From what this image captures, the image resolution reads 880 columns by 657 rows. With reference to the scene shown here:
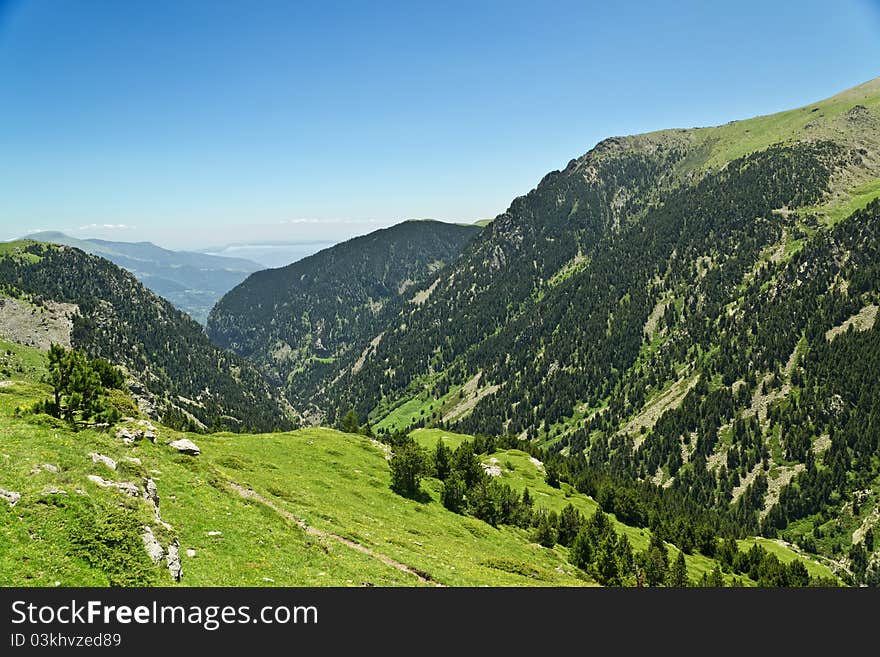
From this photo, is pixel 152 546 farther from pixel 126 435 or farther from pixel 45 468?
pixel 126 435

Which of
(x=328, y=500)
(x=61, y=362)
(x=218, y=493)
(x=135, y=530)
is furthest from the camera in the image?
(x=328, y=500)

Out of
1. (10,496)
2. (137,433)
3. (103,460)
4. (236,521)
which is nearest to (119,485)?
(103,460)

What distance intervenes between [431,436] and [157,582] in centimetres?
16609

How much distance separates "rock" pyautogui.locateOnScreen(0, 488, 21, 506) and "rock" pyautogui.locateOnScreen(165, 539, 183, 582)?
742 cm

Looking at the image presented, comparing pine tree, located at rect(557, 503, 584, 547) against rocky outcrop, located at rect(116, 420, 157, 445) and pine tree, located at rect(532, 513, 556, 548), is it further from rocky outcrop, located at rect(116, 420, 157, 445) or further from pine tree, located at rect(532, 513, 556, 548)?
rocky outcrop, located at rect(116, 420, 157, 445)

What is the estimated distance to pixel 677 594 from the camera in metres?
19.1

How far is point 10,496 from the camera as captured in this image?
23000 millimetres

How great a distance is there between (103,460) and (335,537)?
58.9 feet

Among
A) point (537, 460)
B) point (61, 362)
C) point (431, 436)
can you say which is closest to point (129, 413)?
point (61, 362)

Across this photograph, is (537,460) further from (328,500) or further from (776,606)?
(776,606)

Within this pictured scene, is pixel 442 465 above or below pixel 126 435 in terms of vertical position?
below

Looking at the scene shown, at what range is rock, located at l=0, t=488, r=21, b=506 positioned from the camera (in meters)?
22.7

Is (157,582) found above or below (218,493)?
above

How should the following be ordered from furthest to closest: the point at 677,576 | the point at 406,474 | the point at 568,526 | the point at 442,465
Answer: the point at 442,465 → the point at 568,526 → the point at 406,474 → the point at 677,576
